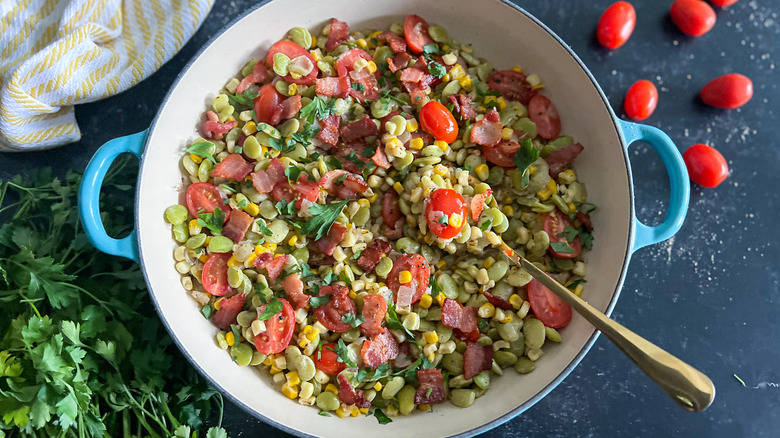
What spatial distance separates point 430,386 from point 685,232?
1210mm

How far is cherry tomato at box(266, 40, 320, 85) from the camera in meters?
2.21

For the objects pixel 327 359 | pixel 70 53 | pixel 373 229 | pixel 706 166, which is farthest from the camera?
pixel 706 166

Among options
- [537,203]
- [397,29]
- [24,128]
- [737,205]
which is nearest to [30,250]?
[24,128]

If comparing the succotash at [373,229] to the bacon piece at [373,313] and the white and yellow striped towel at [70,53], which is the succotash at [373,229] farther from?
the white and yellow striped towel at [70,53]

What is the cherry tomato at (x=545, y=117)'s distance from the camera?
227 centimetres

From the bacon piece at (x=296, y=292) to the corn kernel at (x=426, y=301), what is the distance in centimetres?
38

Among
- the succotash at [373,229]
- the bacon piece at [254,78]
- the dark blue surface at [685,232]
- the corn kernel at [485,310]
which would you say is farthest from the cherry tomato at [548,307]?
the bacon piece at [254,78]

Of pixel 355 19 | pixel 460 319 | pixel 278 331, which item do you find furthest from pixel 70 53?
pixel 460 319

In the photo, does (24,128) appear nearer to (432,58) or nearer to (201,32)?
(201,32)

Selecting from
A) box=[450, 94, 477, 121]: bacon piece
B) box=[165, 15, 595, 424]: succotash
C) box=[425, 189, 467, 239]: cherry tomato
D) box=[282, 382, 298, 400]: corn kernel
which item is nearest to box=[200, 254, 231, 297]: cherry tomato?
box=[165, 15, 595, 424]: succotash

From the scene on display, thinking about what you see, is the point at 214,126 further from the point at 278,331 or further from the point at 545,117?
the point at 545,117

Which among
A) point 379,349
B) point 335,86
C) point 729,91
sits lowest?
point 379,349

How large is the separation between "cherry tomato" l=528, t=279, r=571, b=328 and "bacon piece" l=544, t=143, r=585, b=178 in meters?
0.42

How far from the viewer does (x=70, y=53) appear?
2273 millimetres
